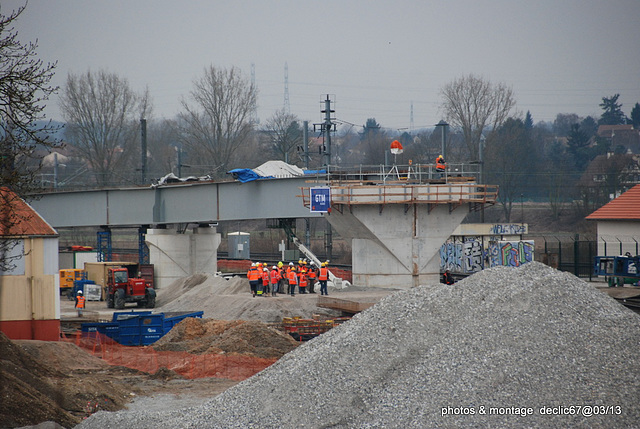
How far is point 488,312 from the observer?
14375 mm

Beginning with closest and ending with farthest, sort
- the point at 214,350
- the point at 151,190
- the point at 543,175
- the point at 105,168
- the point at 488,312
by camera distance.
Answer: the point at 488,312 < the point at 214,350 < the point at 151,190 < the point at 105,168 < the point at 543,175

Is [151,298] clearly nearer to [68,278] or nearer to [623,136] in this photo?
[68,278]

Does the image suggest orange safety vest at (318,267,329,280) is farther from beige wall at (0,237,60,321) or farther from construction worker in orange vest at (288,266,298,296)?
beige wall at (0,237,60,321)

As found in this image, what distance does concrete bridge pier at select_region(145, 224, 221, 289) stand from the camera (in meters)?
40.4

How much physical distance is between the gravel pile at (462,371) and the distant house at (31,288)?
9.30 m

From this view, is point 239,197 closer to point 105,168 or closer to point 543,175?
point 105,168

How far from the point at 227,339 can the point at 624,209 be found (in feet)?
86.8

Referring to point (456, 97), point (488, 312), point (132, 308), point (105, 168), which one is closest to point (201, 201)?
point (132, 308)

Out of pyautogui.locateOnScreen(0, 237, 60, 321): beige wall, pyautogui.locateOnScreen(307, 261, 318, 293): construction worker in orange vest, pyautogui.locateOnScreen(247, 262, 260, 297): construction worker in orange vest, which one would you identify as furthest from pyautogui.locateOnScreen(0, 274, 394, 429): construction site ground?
pyautogui.locateOnScreen(0, 237, 60, 321): beige wall

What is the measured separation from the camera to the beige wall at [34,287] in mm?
21766

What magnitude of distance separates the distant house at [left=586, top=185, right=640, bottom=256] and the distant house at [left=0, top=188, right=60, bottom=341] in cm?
2840

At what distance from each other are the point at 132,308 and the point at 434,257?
1516 centimetres

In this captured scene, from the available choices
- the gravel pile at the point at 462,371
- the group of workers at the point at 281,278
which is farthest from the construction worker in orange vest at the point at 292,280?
the gravel pile at the point at 462,371

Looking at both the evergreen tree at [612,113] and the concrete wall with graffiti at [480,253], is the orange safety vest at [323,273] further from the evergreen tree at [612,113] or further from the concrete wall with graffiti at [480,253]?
the evergreen tree at [612,113]
